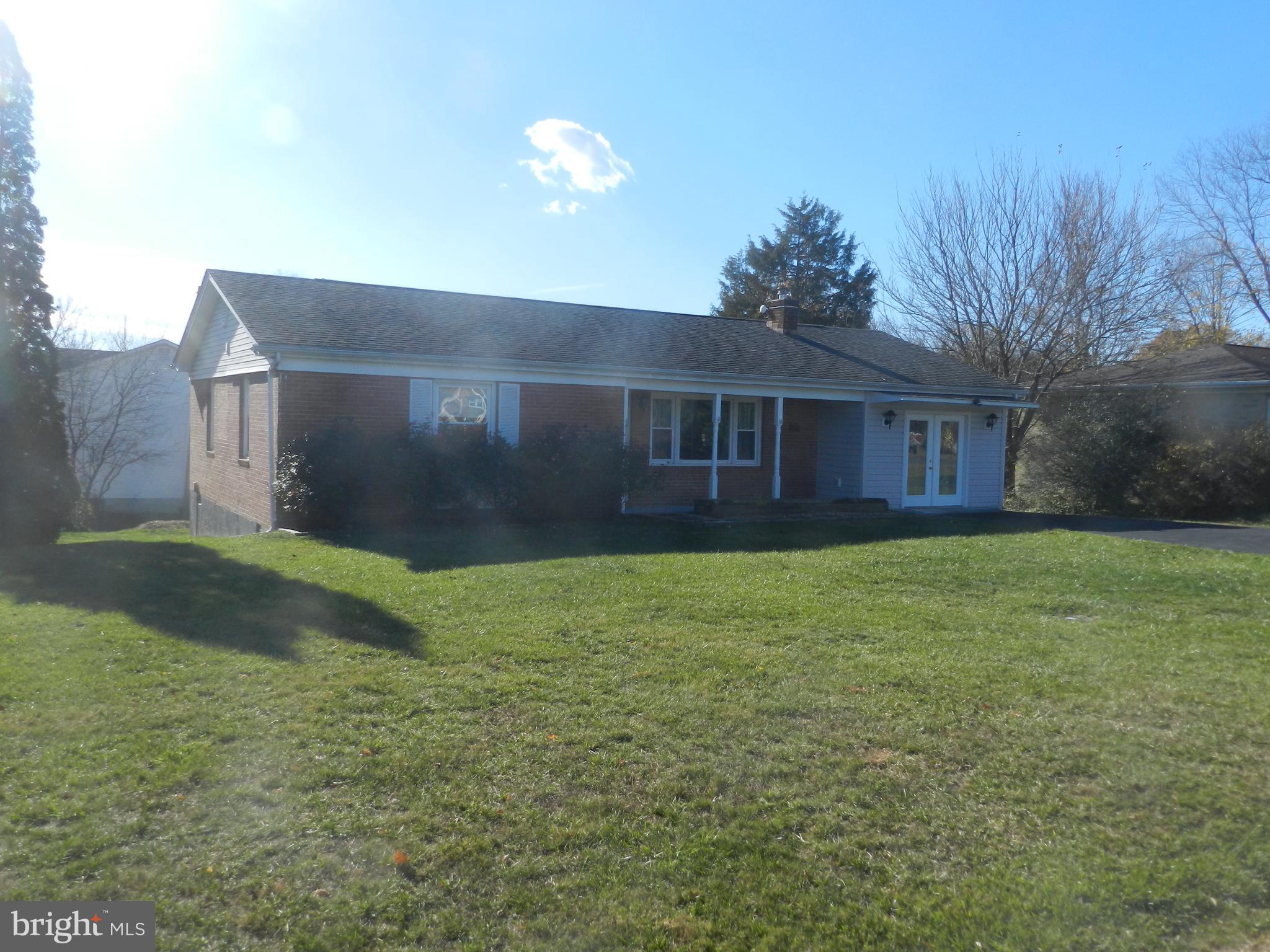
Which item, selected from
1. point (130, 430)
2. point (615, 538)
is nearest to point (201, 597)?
point (615, 538)

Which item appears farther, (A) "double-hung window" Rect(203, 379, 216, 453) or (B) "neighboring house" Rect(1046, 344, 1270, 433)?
(B) "neighboring house" Rect(1046, 344, 1270, 433)

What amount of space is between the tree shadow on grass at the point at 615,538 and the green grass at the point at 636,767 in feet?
8.10

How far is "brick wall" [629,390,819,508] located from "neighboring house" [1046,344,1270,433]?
845 centimetres

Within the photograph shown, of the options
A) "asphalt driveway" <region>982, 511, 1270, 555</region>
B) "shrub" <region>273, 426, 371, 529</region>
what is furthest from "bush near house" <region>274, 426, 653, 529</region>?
"asphalt driveway" <region>982, 511, 1270, 555</region>

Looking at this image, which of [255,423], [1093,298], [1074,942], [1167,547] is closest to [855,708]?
[1074,942]

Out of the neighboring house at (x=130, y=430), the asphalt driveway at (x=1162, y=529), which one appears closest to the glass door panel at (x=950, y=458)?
the asphalt driveway at (x=1162, y=529)

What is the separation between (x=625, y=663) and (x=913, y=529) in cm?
1004

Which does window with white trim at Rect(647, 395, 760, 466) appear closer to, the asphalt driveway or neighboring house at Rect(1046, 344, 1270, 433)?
the asphalt driveway

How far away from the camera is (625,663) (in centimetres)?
701

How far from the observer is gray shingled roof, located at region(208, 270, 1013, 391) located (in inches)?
612

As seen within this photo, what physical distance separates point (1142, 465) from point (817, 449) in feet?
25.7

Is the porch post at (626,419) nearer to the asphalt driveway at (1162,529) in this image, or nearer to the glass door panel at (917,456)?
the glass door panel at (917,456)

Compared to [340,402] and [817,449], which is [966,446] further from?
[340,402]

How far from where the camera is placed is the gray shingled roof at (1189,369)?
24.2 m
